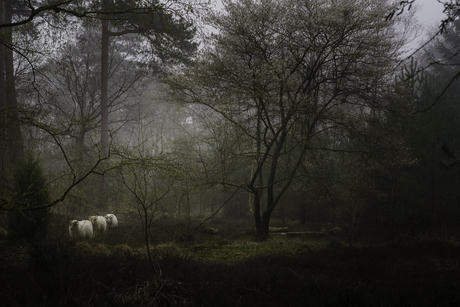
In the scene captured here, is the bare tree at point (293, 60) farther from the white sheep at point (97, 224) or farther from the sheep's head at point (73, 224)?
the sheep's head at point (73, 224)

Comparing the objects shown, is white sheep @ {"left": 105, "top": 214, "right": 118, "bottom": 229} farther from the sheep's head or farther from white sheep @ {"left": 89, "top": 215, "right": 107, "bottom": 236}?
the sheep's head

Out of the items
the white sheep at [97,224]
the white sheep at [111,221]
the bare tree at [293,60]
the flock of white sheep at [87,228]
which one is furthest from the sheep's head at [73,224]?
the bare tree at [293,60]

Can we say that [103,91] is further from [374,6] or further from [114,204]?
[374,6]

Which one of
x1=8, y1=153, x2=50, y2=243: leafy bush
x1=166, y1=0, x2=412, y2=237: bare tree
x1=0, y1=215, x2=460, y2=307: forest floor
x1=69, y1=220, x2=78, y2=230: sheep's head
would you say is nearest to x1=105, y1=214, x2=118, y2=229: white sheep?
x1=69, y1=220, x2=78, y2=230: sheep's head

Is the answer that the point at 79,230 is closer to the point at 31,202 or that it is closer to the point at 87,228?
the point at 87,228

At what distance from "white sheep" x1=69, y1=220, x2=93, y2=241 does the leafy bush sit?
23.8 inches

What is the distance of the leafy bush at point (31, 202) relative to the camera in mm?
7508

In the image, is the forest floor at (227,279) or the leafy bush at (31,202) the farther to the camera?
the leafy bush at (31,202)

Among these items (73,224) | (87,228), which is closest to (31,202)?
(73,224)

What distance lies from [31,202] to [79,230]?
146 cm

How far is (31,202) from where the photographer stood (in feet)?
24.2

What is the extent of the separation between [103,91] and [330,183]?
11670mm

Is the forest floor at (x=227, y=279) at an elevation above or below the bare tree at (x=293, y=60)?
below

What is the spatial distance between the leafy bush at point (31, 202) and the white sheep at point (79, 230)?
0.61 metres
